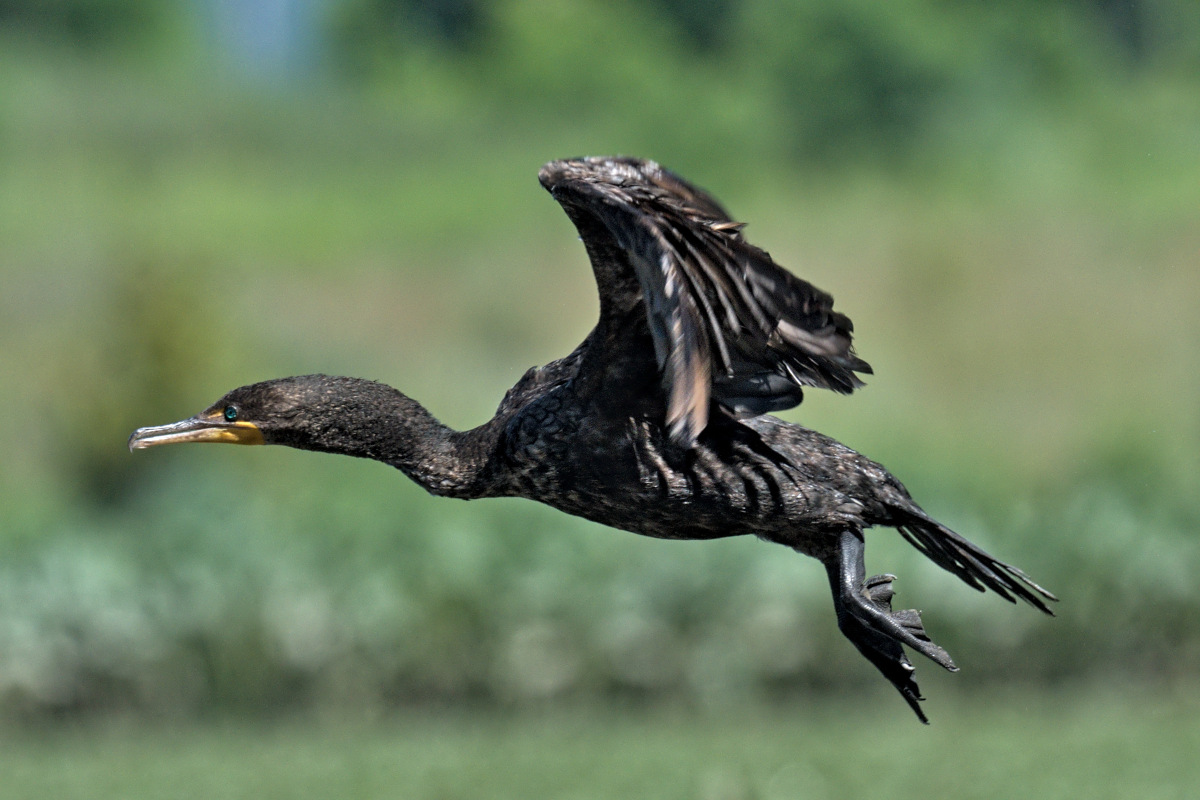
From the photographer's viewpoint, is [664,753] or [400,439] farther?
[664,753]

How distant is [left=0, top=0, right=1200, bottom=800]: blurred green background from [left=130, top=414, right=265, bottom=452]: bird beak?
3.48 metres

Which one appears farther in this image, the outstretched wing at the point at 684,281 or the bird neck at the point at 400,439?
the bird neck at the point at 400,439

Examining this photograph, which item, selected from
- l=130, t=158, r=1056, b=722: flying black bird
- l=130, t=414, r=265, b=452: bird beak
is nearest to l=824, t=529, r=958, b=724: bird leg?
l=130, t=158, r=1056, b=722: flying black bird

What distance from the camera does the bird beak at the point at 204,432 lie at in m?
5.16

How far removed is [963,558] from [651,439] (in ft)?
3.17

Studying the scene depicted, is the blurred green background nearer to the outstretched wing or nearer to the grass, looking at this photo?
the grass

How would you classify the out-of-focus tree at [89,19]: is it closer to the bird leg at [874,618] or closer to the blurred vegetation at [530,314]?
the blurred vegetation at [530,314]

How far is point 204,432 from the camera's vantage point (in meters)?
5.20

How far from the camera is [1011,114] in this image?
2822 cm

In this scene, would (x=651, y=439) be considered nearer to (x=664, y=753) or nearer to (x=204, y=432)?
(x=204, y=432)

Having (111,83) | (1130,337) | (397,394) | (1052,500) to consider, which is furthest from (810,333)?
(111,83)

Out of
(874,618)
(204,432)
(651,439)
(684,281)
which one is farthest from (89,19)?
(684,281)

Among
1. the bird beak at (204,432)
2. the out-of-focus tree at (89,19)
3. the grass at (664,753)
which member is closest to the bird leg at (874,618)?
the bird beak at (204,432)

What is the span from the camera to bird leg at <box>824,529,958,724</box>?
4.92m
